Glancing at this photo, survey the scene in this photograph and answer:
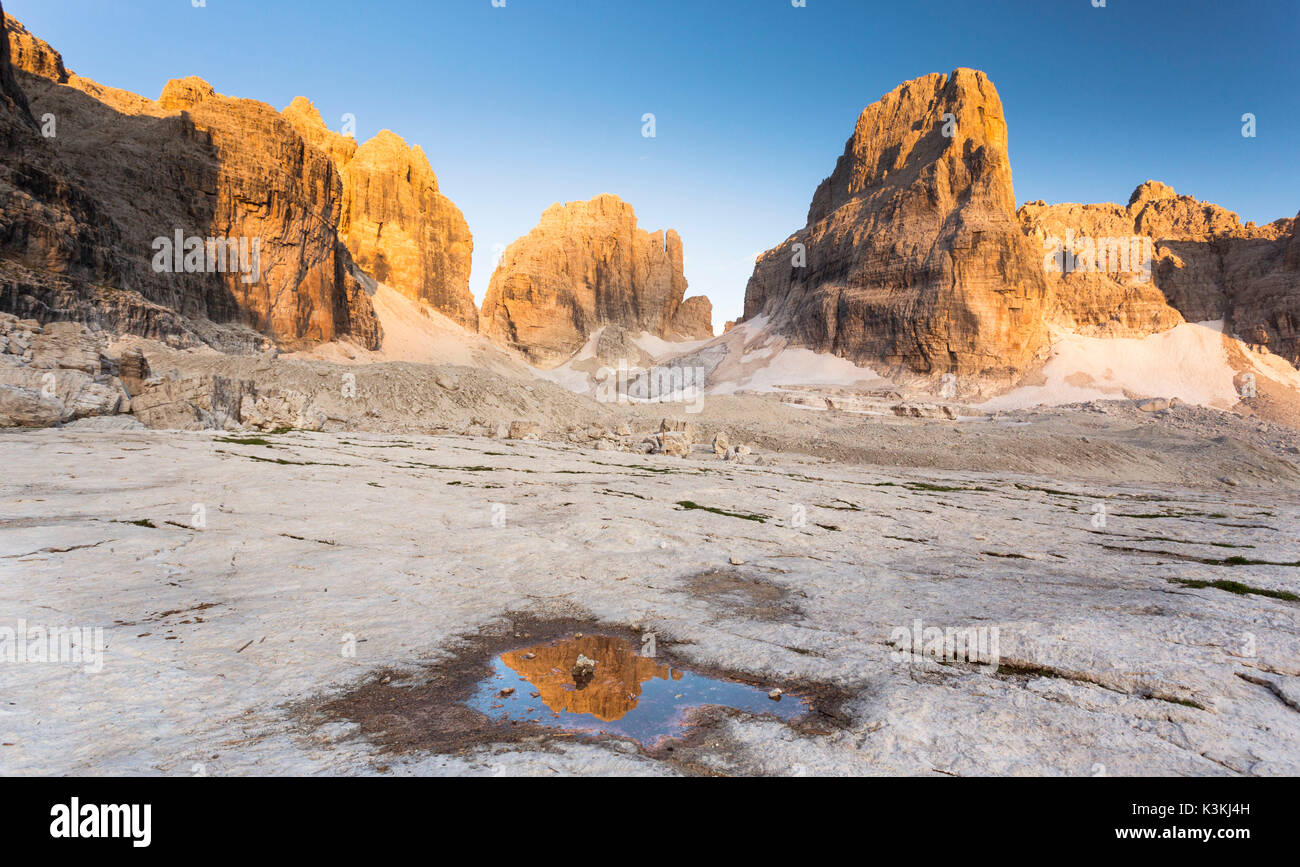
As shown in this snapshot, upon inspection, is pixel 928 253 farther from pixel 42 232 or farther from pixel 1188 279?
pixel 42 232

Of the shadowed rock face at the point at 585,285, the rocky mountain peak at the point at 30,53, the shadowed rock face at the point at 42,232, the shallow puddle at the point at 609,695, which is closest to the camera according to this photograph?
the shallow puddle at the point at 609,695

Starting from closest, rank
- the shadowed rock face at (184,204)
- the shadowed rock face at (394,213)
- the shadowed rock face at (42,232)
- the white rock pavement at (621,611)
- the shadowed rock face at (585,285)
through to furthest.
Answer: the white rock pavement at (621,611)
the shadowed rock face at (42,232)
the shadowed rock face at (184,204)
the shadowed rock face at (394,213)
the shadowed rock face at (585,285)

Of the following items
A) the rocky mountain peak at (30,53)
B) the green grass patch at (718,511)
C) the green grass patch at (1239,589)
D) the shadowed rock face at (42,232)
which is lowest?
the green grass patch at (718,511)

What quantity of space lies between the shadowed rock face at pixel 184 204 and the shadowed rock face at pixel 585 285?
4877cm

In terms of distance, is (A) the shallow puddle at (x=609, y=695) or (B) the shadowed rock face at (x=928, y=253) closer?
(A) the shallow puddle at (x=609, y=695)

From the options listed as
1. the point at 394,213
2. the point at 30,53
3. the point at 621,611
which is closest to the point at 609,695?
the point at 621,611

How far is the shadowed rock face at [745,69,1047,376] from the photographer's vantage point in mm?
75500

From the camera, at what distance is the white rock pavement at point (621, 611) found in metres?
3.47

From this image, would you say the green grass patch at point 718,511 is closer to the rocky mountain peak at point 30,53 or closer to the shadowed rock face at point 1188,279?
the rocky mountain peak at point 30,53

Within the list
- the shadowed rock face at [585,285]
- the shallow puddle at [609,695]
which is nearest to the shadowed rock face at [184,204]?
the shallow puddle at [609,695]

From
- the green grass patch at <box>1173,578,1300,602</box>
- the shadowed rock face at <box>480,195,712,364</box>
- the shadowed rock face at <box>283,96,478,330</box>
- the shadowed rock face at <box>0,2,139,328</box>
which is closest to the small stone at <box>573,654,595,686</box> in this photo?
the green grass patch at <box>1173,578,1300,602</box>

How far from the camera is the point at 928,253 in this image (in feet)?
260

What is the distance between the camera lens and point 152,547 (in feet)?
24.6
